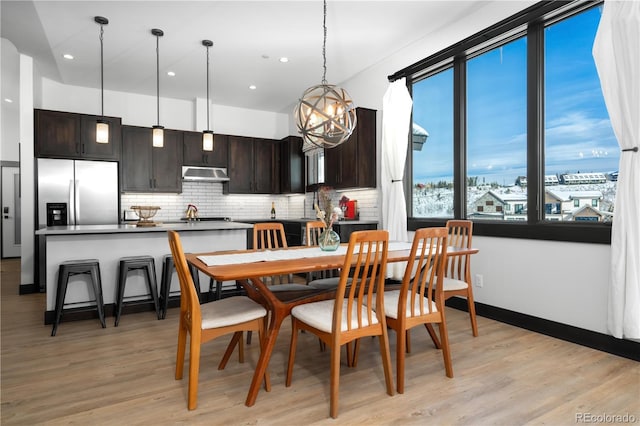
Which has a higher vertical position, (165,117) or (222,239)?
(165,117)

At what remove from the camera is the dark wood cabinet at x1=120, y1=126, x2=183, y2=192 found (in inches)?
234

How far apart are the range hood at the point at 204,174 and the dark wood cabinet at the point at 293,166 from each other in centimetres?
112

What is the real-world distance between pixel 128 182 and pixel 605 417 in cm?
632

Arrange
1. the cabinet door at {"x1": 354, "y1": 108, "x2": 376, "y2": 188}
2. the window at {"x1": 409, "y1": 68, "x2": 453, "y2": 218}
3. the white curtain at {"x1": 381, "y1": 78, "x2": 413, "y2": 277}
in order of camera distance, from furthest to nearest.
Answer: the cabinet door at {"x1": 354, "y1": 108, "x2": 376, "y2": 188}, the white curtain at {"x1": 381, "y1": 78, "x2": 413, "y2": 277}, the window at {"x1": 409, "y1": 68, "x2": 453, "y2": 218}

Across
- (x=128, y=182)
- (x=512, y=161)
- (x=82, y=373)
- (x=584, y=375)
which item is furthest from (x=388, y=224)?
(x=128, y=182)

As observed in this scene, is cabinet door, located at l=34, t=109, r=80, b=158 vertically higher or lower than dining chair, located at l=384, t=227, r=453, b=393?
higher

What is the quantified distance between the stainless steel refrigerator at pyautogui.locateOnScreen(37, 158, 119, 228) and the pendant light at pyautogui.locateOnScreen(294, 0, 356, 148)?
412cm

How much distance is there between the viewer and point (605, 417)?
1.93 meters

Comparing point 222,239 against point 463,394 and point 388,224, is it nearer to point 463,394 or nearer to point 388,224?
point 388,224

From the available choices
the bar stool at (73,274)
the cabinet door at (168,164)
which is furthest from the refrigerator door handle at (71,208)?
the bar stool at (73,274)

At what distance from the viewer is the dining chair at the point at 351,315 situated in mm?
1962

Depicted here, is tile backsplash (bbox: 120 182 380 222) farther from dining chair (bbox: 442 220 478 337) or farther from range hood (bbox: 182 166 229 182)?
dining chair (bbox: 442 220 478 337)

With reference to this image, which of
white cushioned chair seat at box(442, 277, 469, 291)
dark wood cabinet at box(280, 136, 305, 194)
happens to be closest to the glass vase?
white cushioned chair seat at box(442, 277, 469, 291)

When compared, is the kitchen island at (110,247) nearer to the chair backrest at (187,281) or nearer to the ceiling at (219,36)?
the chair backrest at (187,281)
